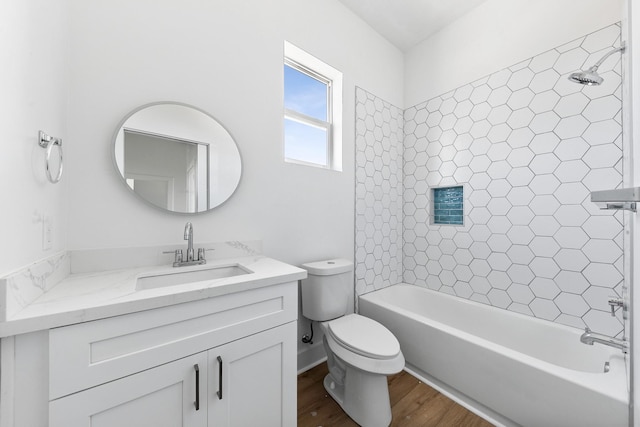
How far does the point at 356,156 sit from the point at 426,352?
157 centimetres

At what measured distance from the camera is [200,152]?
1383mm

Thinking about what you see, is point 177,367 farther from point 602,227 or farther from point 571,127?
point 571,127

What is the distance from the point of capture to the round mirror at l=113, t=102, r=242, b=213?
1.19 metres

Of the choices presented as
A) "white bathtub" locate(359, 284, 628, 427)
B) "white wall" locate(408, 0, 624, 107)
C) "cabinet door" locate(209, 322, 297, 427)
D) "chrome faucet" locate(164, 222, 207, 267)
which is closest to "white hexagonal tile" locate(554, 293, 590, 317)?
"white bathtub" locate(359, 284, 628, 427)

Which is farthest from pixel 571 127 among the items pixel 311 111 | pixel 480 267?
pixel 311 111

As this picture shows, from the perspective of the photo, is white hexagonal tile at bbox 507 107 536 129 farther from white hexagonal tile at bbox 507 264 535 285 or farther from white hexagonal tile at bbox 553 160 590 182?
white hexagonal tile at bbox 507 264 535 285

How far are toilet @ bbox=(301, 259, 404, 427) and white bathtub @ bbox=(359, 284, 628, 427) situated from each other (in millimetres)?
393

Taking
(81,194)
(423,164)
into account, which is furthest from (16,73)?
(423,164)

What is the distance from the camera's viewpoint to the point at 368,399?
1.33 meters

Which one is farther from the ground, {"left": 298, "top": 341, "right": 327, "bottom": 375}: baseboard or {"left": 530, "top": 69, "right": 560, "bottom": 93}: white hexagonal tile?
{"left": 530, "top": 69, "right": 560, "bottom": 93}: white hexagonal tile

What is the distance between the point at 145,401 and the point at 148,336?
0.67 feet

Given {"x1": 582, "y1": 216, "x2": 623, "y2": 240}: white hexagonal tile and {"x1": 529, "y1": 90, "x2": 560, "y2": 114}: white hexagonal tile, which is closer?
{"x1": 582, "y1": 216, "x2": 623, "y2": 240}: white hexagonal tile

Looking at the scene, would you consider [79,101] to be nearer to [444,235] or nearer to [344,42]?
[344,42]

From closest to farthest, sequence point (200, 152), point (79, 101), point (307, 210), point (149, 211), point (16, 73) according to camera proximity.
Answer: point (16, 73) → point (79, 101) → point (149, 211) → point (200, 152) → point (307, 210)
